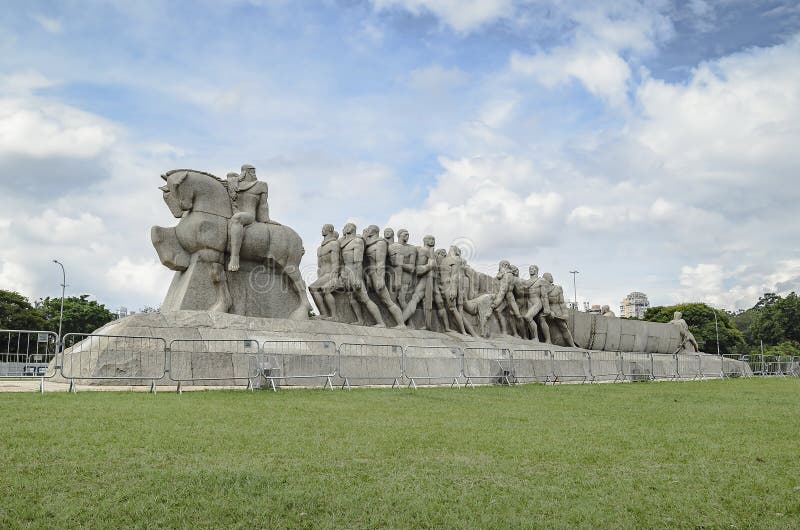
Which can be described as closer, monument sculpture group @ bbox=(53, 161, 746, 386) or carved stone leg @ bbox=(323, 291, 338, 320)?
monument sculpture group @ bbox=(53, 161, 746, 386)

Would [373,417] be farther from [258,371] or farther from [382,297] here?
[382,297]

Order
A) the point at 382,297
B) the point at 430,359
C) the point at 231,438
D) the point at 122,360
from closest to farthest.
Answer: the point at 231,438
the point at 122,360
the point at 430,359
the point at 382,297

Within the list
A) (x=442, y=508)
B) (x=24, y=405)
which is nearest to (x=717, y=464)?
(x=442, y=508)

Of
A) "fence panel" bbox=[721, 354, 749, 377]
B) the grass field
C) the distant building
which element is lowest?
the grass field

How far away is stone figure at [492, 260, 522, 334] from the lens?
22203mm

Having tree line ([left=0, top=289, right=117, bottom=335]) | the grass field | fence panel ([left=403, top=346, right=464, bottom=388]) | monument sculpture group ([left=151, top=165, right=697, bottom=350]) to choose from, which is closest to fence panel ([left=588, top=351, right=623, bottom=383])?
monument sculpture group ([left=151, top=165, right=697, bottom=350])

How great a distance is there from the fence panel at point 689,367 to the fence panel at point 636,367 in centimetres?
200

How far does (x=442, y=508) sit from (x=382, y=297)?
13.9 m

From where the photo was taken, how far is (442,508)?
418 cm

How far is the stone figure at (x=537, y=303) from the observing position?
2325cm

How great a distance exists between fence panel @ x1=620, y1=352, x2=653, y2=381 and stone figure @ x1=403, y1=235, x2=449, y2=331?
18.5 ft

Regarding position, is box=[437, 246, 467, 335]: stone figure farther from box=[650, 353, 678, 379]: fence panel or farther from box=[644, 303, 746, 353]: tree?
box=[644, 303, 746, 353]: tree

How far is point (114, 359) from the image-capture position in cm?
1127

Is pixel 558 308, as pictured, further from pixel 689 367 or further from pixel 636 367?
pixel 689 367
